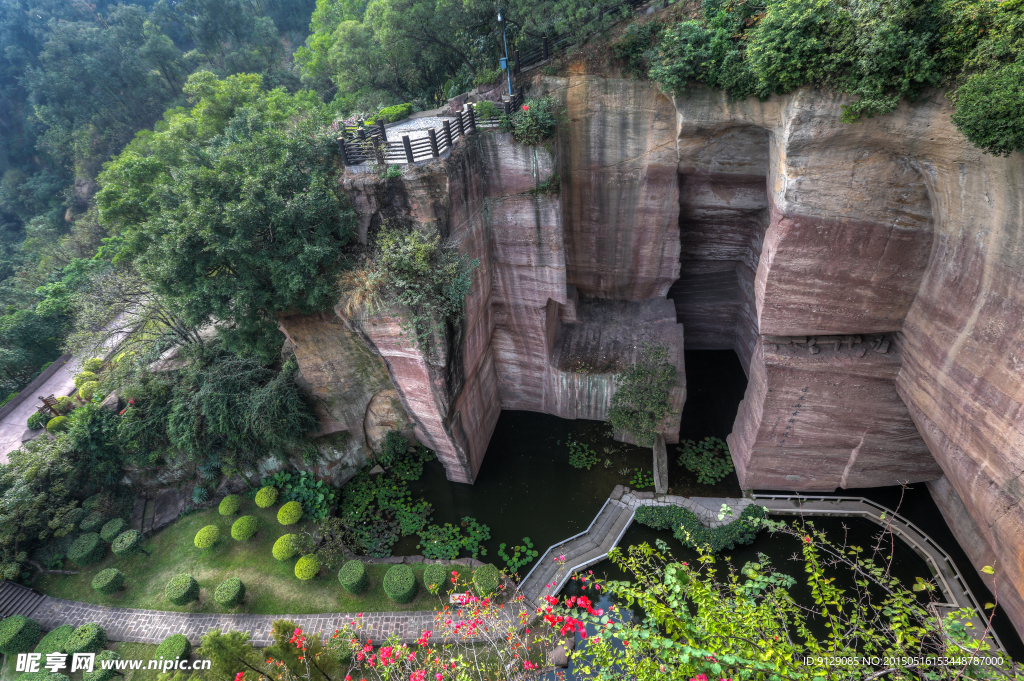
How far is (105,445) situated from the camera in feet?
53.8

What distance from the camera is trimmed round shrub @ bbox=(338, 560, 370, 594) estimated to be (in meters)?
13.6

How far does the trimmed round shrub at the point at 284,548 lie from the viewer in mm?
14617

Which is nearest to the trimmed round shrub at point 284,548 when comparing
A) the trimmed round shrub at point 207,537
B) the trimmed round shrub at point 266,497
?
the trimmed round shrub at point 266,497

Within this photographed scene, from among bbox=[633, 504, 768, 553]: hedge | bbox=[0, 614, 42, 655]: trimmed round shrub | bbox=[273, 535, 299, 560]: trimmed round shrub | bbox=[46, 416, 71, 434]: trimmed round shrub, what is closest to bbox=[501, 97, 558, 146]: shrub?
bbox=[633, 504, 768, 553]: hedge

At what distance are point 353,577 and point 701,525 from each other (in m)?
10.6

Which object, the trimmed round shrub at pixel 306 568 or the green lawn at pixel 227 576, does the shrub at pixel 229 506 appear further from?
the trimmed round shrub at pixel 306 568

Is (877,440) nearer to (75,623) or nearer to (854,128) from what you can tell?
(854,128)

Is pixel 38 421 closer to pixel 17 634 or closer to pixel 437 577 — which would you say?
pixel 17 634

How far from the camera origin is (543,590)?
13664 mm

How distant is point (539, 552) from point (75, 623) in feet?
46.4

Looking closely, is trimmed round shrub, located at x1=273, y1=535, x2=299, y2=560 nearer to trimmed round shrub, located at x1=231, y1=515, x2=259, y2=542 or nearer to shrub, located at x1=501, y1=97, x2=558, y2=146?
trimmed round shrub, located at x1=231, y1=515, x2=259, y2=542

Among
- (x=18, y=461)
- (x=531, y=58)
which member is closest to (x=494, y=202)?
(x=531, y=58)

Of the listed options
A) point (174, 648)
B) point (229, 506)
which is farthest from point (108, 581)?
point (174, 648)

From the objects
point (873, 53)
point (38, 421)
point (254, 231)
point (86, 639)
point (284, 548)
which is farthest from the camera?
point (38, 421)
